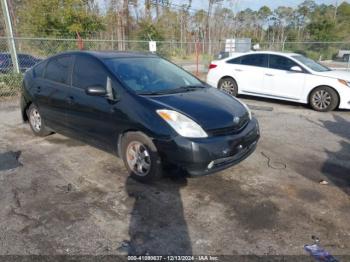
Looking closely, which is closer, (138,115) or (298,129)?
(138,115)

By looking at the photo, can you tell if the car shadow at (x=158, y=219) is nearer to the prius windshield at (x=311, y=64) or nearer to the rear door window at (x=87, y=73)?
the rear door window at (x=87, y=73)

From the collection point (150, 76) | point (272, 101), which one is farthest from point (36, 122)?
point (272, 101)

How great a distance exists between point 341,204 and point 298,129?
3.03 metres

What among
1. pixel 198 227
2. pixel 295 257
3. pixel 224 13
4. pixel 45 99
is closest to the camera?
pixel 295 257

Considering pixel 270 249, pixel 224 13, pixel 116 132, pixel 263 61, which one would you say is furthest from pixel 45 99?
A: pixel 224 13

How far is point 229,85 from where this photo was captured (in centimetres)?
918

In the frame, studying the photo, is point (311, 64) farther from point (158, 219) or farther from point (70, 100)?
point (158, 219)

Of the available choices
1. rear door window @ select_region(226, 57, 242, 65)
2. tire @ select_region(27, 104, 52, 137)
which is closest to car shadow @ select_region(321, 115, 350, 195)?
rear door window @ select_region(226, 57, 242, 65)

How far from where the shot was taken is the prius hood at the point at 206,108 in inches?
136

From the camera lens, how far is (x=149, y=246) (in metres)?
2.61

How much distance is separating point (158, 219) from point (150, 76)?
6.83 feet

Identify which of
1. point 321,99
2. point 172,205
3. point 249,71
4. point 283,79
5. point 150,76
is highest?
point 150,76

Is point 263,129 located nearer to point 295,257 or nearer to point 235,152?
point 235,152

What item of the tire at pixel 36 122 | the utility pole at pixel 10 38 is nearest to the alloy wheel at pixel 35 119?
the tire at pixel 36 122
